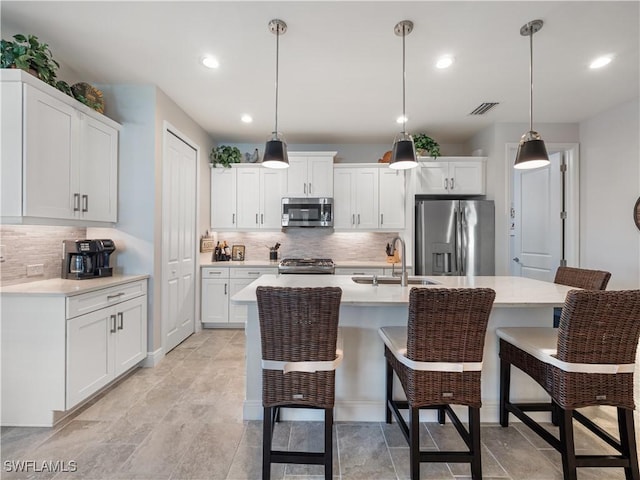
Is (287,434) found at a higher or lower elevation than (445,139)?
lower

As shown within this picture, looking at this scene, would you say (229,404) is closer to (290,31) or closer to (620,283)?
(290,31)

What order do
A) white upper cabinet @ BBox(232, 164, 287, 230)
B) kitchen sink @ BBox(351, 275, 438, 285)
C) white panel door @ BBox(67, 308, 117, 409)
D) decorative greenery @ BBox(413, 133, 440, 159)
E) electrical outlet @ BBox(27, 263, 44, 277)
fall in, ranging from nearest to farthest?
white panel door @ BBox(67, 308, 117, 409), electrical outlet @ BBox(27, 263, 44, 277), kitchen sink @ BBox(351, 275, 438, 285), decorative greenery @ BBox(413, 133, 440, 159), white upper cabinet @ BBox(232, 164, 287, 230)

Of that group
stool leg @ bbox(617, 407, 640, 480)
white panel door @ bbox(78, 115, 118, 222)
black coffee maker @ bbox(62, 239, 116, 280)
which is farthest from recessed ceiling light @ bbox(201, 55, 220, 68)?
stool leg @ bbox(617, 407, 640, 480)

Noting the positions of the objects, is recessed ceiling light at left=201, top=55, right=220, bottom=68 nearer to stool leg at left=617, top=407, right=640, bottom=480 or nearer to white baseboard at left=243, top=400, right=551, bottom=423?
white baseboard at left=243, top=400, right=551, bottom=423

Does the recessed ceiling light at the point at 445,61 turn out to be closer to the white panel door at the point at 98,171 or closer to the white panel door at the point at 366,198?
the white panel door at the point at 366,198

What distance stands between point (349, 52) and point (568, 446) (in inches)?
111

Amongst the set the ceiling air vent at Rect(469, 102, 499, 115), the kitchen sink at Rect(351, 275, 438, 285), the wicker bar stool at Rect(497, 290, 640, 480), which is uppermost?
the ceiling air vent at Rect(469, 102, 499, 115)

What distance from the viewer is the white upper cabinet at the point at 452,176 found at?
4.18 metres

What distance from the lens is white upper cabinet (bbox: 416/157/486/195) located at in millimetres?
4180

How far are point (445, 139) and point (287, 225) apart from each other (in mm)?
2712

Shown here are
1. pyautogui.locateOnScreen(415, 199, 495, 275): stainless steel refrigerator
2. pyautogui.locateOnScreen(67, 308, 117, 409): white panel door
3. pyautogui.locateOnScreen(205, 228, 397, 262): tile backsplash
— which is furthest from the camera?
pyautogui.locateOnScreen(205, 228, 397, 262): tile backsplash

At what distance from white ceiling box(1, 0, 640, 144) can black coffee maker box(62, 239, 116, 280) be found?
1516 mm

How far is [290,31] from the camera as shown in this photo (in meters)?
2.18

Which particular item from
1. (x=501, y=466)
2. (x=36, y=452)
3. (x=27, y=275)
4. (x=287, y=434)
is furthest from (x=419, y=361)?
(x=27, y=275)
